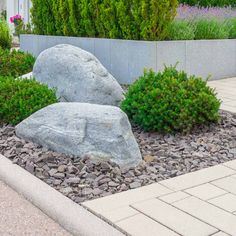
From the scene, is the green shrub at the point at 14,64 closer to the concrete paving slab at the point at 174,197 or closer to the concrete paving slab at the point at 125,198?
the concrete paving slab at the point at 125,198

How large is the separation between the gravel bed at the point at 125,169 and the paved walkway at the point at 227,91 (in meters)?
1.28

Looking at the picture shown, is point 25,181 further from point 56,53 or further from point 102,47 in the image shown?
point 102,47

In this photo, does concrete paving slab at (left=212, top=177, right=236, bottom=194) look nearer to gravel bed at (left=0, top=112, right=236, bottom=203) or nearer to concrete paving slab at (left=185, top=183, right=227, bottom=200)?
concrete paving slab at (left=185, top=183, right=227, bottom=200)

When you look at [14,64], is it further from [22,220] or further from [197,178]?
[22,220]

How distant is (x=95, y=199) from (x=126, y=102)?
223cm

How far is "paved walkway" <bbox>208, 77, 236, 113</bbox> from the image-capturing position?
681cm

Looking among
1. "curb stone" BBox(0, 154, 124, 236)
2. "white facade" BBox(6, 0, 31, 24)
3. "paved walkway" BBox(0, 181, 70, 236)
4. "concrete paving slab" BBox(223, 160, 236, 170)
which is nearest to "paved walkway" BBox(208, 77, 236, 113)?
"concrete paving slab" BBox(223, 160, 236, 170)

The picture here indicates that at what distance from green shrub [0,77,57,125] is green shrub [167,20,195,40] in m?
3.78

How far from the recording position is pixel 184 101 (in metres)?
5.25

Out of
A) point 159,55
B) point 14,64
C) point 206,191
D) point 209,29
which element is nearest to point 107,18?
point 159,55

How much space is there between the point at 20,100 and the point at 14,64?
3331 mm

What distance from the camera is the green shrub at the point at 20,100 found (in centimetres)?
538

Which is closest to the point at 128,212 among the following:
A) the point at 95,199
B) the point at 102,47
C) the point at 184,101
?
the point at 95,199

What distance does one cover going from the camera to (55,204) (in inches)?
137
